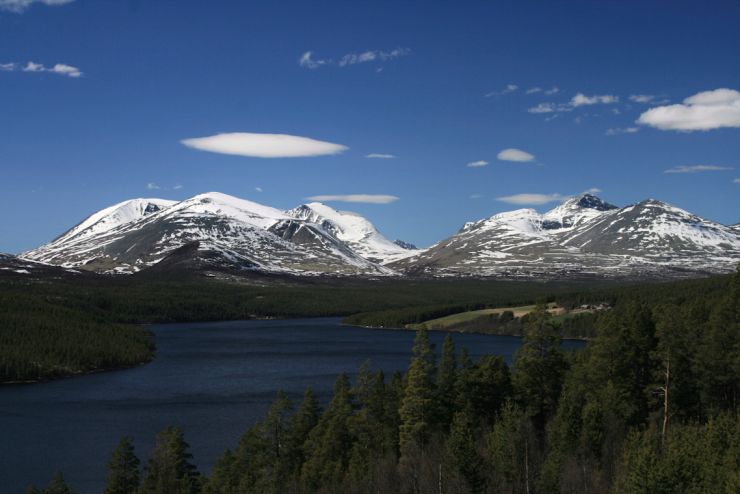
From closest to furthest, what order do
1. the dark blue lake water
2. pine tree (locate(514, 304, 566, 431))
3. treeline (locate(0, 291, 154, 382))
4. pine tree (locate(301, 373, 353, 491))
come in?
pine tree (locate(301, 373, 353, 491)) → pine tree (locate(514, 304, 566, 431)) → the dark blue lake water → treeline (locate(0, 291, 154, 382))

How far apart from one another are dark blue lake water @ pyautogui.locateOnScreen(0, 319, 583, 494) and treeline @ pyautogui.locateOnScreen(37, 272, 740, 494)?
11.5 meters

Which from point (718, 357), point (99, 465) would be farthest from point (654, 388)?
point (99, 465)

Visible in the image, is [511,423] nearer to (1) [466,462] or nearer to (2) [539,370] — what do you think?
(1) [466,462]

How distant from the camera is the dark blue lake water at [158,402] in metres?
70.9

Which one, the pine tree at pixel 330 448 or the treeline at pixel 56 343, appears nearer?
the pine tree at pixel 330 448

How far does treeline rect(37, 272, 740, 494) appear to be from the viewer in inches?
1722

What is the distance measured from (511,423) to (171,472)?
24.8 m

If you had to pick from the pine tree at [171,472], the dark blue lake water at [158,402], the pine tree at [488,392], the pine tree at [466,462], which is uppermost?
→ the pine tree at [488,392]

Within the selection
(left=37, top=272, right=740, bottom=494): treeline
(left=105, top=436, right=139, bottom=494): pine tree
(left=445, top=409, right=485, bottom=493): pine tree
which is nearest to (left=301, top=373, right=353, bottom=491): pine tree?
(left=37, top=272, right=740, bottom=494): treeline

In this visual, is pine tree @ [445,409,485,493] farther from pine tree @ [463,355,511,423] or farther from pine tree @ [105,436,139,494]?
pine tree @ [105,436,139,494]

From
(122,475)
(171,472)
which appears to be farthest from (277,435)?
(122,475)

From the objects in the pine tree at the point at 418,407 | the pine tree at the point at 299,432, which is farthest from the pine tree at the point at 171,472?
the pine tree at the point at 418,407

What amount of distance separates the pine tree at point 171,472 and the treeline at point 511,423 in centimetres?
11

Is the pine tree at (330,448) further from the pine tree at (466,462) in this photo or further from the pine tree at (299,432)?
the pine tree at (466,462)
